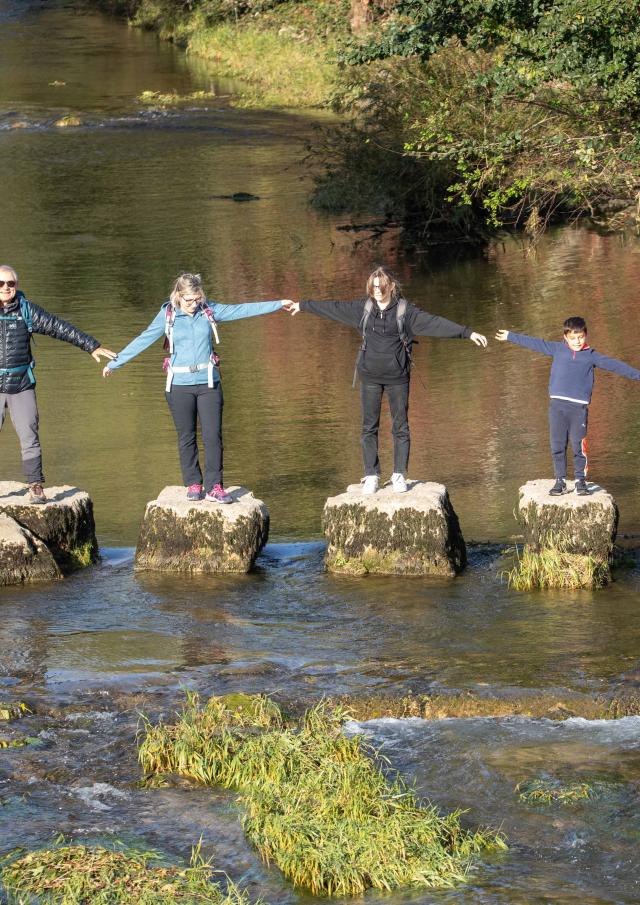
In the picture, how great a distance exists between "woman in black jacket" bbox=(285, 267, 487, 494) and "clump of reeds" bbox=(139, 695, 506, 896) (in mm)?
2593

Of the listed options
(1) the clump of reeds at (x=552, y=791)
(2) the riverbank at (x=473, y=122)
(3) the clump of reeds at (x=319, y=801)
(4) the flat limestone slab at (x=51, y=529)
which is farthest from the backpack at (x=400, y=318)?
(2) the riverbank at (x=473, y=122)

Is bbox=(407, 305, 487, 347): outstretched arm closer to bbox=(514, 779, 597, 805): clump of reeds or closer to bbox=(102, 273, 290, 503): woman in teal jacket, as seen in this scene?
bbox=(102, 273, 290, 503): woman in teal jacket

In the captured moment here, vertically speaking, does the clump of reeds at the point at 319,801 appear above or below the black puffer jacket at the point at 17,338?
below

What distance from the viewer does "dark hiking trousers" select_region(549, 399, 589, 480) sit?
31.0 ft

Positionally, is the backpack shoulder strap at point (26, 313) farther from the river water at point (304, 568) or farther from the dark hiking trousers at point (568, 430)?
the dark hiking trousers at point (568, 430)

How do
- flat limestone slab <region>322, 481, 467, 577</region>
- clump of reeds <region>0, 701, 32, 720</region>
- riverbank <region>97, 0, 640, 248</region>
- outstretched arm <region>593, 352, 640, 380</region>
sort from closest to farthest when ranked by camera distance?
clump of reeds <region>0, 701, 32, 720</region> < outstretched arm <region>593, 352, 640, 380</region> < flat limestone slab <region>322, 481, 467, 577</region> < riverbank <region>97, 0, 640, 248</region>

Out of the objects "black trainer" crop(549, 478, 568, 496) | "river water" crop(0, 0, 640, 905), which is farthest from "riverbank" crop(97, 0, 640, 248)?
"black trainer" crop(549, 478, 568, 496)

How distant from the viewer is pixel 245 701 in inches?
296

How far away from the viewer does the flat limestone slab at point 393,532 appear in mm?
9555

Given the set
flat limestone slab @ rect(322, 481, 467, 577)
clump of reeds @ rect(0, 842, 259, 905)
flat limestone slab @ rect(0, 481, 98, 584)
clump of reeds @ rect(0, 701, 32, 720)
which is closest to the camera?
clump of reeds @ rect(0, 842, 259, 905)

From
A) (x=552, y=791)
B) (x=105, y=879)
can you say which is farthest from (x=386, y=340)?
(x=105, y=879)

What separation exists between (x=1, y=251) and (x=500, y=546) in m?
15.9

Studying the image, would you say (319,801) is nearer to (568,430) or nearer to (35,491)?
(568,430)

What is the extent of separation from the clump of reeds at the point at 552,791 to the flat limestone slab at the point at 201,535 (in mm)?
3426
